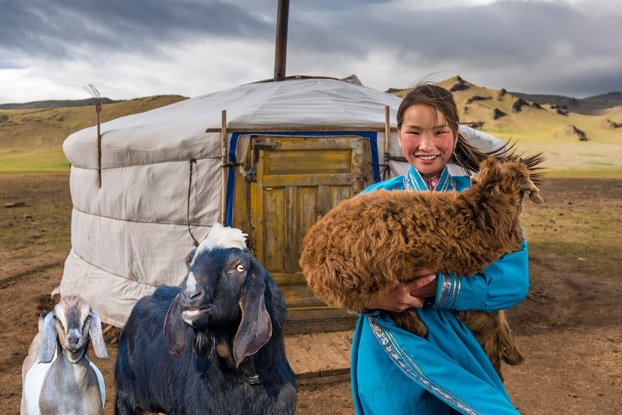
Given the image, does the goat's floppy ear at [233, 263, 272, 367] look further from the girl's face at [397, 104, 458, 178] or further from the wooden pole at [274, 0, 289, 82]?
the wooden pole at [274, 0, 289, 82]

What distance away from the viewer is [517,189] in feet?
4.27

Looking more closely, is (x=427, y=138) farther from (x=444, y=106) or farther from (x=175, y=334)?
(x=175, y=334)

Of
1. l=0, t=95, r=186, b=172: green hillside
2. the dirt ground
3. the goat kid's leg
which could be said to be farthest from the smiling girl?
l=0, t=95, r=186, b=172: green hillside

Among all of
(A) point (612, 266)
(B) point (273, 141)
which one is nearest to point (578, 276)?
(A) point (612, 266)

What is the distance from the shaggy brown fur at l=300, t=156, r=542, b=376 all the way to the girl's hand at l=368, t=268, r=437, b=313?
2 centimetres

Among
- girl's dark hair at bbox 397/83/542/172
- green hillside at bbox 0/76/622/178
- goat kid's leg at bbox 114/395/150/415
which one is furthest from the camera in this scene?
green hillside at bbox 0/76/622/178

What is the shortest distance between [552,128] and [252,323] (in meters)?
73.8

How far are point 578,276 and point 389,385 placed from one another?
739cm

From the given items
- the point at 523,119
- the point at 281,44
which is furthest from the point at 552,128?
the point at 281,44

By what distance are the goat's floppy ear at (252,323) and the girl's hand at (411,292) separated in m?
0.68

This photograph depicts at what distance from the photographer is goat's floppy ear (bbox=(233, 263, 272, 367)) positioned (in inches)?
72.4

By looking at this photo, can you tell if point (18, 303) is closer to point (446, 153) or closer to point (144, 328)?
point (144, 328)

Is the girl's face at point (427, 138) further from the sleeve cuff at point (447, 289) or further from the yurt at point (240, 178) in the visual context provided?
the yurt at point (240, 178)

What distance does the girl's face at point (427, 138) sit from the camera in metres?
1.56
